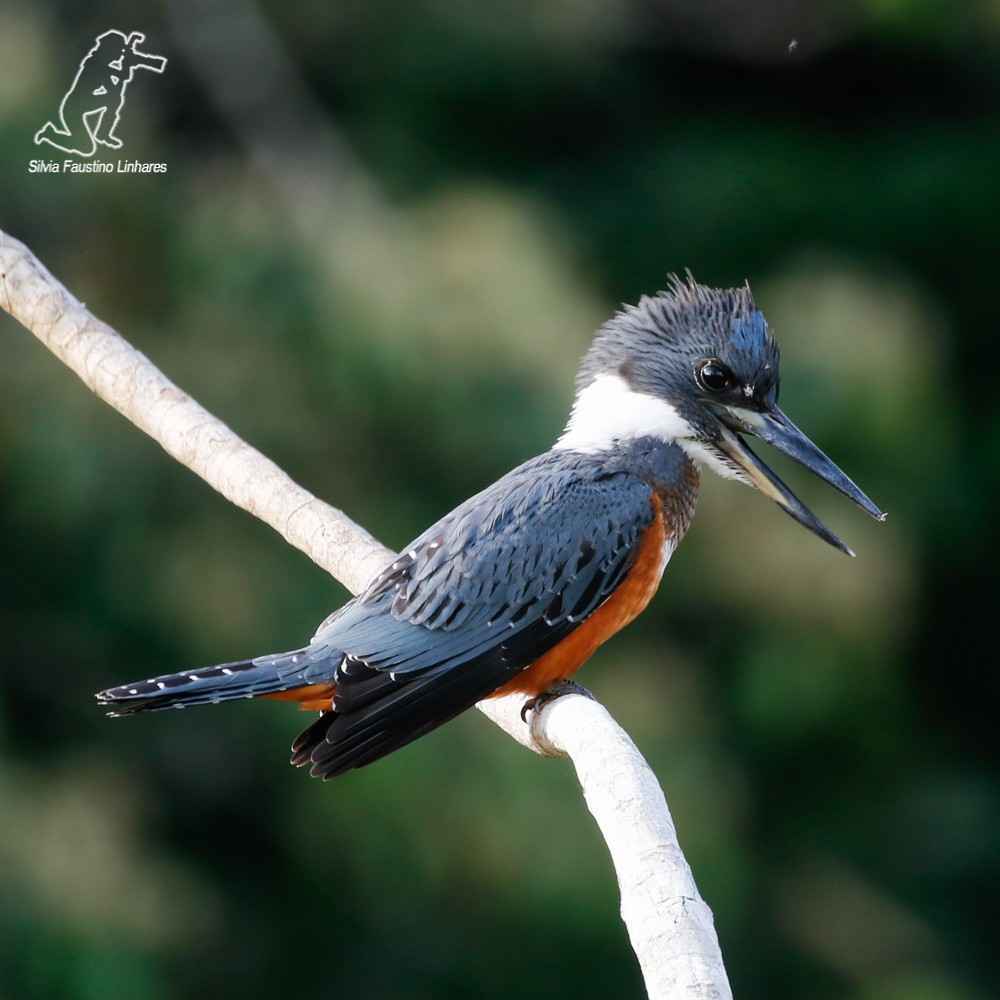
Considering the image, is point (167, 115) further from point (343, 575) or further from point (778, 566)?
point (343, 575)

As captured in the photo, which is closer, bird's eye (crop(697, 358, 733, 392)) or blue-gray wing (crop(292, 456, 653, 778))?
blue-gray wing (crop(292, 456, 653, 778))

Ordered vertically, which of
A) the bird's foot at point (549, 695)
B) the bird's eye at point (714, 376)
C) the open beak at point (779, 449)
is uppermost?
the bird's eye at point (714, 376)

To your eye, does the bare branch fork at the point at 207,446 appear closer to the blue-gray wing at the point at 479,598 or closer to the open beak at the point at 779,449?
the blue-gray wing at the point at 479,598

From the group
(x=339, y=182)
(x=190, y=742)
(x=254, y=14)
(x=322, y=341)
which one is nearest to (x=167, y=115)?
(x=254, y=14)

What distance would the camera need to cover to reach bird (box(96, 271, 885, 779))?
8.32 ft

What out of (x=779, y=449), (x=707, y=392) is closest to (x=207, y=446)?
(x=707, y=392)

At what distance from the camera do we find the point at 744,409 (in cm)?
287

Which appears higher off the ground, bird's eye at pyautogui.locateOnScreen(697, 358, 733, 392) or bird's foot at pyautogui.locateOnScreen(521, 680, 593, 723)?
bird's eye at pyautogui.locateOnScreen(697, 358, 733, 392)

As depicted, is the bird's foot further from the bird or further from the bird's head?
the bird's head

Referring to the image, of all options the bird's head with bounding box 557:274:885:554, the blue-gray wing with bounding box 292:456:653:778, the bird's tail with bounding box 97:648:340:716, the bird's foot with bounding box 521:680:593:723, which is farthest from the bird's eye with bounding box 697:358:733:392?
the bird's tail with bounding box 97:648:340:716

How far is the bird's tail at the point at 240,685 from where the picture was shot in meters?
2.41

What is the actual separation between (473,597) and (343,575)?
10.0 inches

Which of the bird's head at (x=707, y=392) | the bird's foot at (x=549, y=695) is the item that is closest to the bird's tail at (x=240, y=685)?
the bird's foot at (x=549, y=695)

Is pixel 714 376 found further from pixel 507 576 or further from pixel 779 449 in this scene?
pixel 507 576
